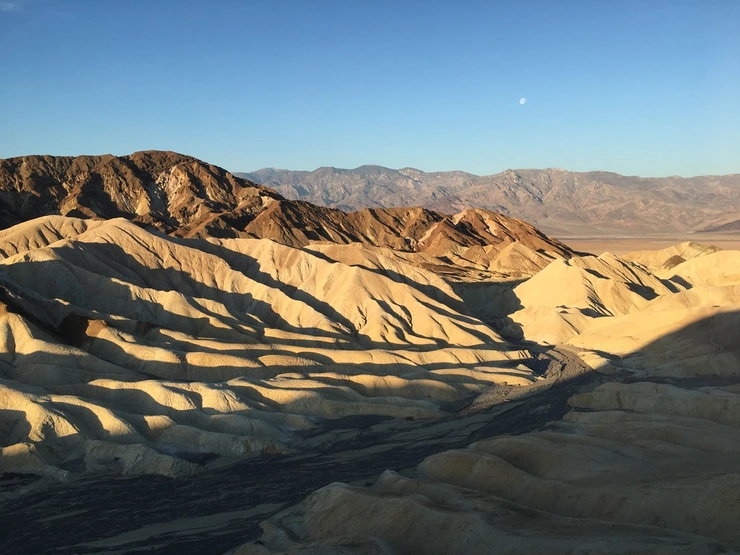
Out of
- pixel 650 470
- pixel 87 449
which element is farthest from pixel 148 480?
pixel 650 470

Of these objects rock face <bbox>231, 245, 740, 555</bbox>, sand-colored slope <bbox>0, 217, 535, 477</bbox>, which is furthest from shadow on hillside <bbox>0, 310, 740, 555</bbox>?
rock face <bbox>231, 245, 740, 555</bbox>

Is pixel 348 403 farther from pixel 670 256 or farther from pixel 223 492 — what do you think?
pixel 670 256

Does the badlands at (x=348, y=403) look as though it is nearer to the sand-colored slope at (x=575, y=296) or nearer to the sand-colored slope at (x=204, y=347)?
the sand-colored slope at (x=204, y=347)

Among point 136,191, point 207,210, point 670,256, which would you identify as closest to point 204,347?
point 207,210

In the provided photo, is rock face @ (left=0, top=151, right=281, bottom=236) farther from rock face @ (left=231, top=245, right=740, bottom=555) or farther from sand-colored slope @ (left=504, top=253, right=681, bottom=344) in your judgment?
rock face @ (left=231, top=245, right=740, bottom=555)

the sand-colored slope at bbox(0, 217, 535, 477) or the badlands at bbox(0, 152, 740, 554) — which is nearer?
the badlands at bbox(0, 152, 740, 554)

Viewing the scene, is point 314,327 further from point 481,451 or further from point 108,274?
point 481,451
